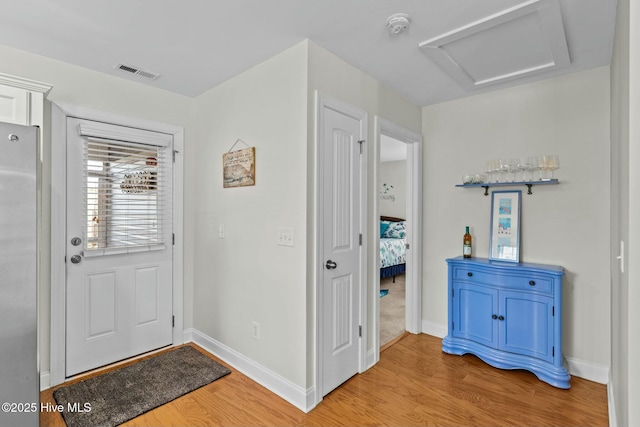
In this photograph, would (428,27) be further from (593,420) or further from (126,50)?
(593,420)

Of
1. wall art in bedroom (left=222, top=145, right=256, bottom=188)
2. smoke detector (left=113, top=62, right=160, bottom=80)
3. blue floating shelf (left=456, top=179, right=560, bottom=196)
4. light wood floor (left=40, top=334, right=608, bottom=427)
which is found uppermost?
smoke detector (left=113, top=62, right=160, bottom=80)

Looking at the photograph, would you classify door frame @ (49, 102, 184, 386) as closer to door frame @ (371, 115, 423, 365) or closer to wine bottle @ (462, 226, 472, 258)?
door frame @ (371, 115, 423, 365)

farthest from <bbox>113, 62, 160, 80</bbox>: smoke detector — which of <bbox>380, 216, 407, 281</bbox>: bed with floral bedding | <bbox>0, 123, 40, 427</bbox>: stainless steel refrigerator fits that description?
<bbox>380, 216, 407, 281</bbox>: bed with floral bedding

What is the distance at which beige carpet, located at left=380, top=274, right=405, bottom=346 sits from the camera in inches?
139

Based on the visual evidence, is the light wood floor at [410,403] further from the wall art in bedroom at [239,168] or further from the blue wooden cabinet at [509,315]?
the wall art in bedroom at [239,168]

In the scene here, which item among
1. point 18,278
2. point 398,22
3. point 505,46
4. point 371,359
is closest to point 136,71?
point 18,278

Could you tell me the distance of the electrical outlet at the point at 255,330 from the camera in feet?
8.43

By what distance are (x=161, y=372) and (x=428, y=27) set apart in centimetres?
318

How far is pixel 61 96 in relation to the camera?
2510 mm

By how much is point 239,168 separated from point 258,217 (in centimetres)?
47

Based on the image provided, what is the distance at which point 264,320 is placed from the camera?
8.27 ft

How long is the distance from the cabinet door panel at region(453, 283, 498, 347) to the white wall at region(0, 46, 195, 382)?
323cm

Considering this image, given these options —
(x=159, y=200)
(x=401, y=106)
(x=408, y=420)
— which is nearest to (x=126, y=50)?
(x=159, y=200)

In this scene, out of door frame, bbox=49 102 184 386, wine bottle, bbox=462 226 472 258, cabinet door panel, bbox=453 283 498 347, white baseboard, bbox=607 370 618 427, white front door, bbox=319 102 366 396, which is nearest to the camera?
white baseboard, bbox=607 370 618 427
